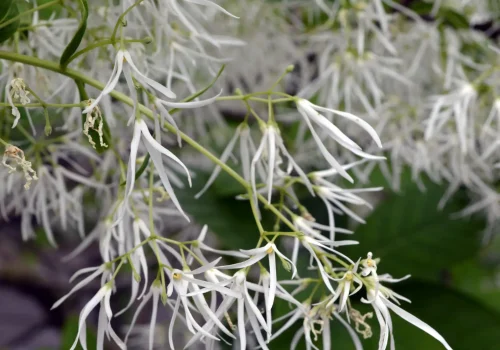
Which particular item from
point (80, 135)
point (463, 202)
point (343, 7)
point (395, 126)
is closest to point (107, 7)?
point (80, 135)

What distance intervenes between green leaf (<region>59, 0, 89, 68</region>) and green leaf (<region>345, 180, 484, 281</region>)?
1.33ft

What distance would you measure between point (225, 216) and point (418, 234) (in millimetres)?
235

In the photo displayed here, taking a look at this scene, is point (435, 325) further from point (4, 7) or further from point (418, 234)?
point (4, 7)

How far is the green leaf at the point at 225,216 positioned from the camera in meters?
0.70

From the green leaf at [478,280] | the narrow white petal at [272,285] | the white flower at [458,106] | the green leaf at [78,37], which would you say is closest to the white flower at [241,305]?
the narrow white petal at [272,285]

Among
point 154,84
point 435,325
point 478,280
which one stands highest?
point 154,84

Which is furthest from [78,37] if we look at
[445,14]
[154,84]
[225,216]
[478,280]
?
[478,280]

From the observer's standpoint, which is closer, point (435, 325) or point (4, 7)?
point (4, 7)

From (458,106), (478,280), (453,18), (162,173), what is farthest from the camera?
(478,280)

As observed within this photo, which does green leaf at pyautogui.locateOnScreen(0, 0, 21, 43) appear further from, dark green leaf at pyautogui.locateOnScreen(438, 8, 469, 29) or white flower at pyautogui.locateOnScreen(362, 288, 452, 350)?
dark green leaf at pyautogui.locateOnScreen(438, 8, 469, 29)

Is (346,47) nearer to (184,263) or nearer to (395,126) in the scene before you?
(395,126)

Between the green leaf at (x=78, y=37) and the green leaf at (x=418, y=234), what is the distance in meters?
0.41

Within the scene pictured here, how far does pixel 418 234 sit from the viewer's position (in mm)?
754

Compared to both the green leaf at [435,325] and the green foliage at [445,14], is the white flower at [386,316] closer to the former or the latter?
the green leaf at [435,325]
